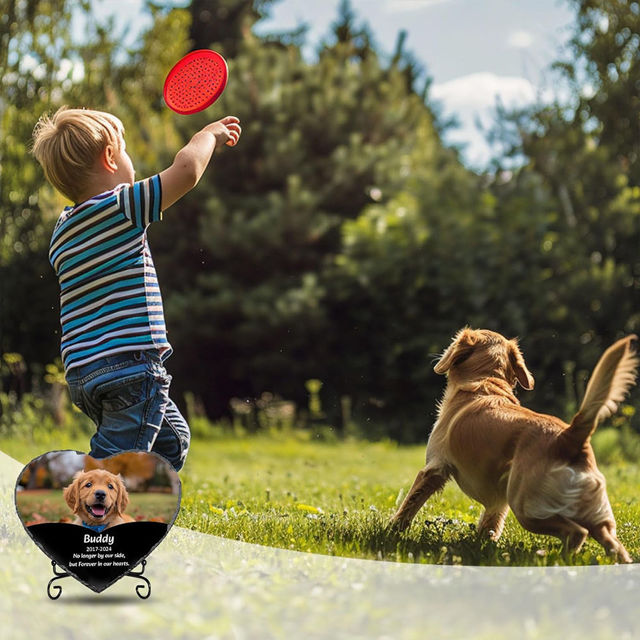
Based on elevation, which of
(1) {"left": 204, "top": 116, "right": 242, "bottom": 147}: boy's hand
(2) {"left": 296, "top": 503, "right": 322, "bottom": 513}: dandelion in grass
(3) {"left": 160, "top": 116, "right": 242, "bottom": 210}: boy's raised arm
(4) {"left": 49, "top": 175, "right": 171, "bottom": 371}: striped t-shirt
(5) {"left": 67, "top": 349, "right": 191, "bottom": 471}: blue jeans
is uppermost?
(1) {"left": 204, "top": 116, "right": 242, "bottom": 147}: boy's hand

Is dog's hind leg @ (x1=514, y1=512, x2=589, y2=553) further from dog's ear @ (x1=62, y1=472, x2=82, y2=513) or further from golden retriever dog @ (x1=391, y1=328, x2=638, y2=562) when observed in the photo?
dog's ear @ (x1=62, y1=472, x2=82, y2=513)

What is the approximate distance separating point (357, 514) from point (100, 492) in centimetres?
137

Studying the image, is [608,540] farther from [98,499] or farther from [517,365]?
[98,499]

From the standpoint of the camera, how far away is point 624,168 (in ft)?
26.9

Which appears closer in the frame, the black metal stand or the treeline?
the black metal stand

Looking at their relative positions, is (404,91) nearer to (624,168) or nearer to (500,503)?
(624,168)

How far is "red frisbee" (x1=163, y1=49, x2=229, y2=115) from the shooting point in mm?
3160

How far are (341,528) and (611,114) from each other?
5.56m

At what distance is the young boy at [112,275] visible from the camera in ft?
9.07

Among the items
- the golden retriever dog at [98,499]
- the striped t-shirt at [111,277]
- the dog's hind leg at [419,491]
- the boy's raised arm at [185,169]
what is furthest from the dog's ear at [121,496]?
the dog's hind leg at [419,491]

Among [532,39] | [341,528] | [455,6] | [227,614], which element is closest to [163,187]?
[227,614]

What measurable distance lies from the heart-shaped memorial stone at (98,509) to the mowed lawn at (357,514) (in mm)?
678

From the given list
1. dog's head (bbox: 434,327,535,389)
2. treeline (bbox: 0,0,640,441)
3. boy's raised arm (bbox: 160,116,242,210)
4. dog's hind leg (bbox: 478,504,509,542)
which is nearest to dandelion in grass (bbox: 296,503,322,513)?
dog's hind leg (bbox: 478,504,509,542)

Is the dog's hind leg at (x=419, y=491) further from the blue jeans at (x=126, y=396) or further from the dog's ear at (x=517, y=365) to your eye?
the blue jeans at (x=126, y=396)
